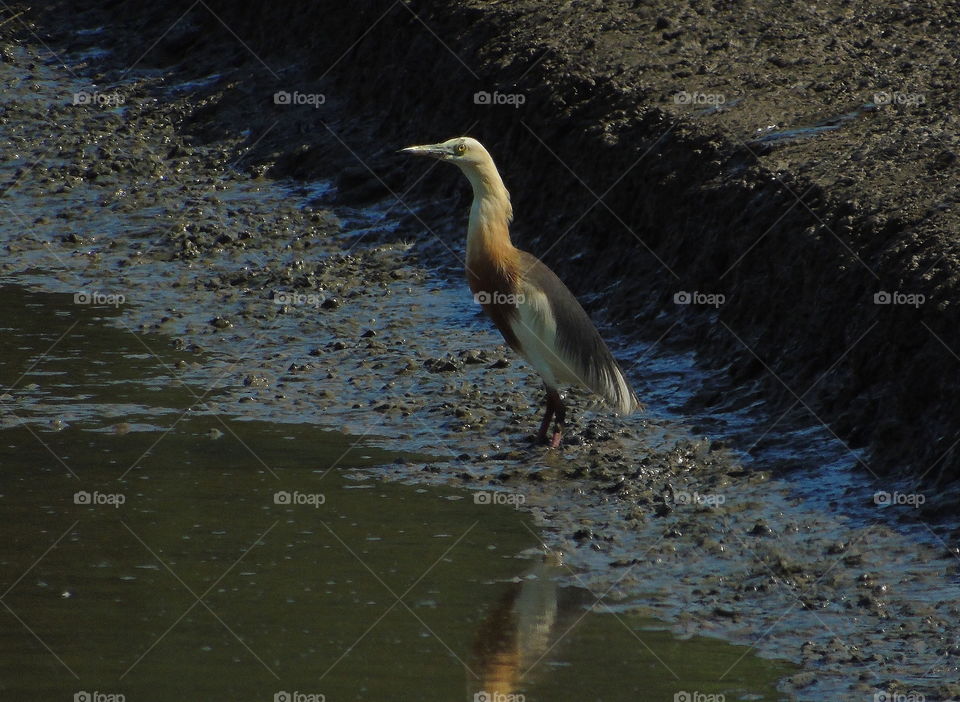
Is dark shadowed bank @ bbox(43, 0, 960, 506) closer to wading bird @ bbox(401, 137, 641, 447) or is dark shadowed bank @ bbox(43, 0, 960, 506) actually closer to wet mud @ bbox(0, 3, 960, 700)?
wet mud @ bbox(0, 3, 960, 700)

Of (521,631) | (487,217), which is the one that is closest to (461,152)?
(487,217)

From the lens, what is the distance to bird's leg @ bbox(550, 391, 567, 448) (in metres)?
9.48

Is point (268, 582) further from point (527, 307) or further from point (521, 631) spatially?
point (527, 307)

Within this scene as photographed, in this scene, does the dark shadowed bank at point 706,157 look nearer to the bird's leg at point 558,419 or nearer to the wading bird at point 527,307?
the wading bird at point 527,307

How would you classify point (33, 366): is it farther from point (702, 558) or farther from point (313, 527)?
point (702, 558)

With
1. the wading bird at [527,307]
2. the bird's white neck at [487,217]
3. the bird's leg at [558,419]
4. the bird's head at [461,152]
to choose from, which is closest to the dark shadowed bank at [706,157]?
the wading bird at [527,307]

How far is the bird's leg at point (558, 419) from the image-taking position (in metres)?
9.48

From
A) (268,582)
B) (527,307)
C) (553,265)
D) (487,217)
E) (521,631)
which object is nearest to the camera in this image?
(521,631)

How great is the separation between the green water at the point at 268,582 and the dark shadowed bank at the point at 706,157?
7.48 feet

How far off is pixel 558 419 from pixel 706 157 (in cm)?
274

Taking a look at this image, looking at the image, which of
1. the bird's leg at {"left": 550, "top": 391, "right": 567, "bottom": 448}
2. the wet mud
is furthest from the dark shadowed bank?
the bird's leg at {"left": 550, "top": 391, "right": 567, "bottom": 448}

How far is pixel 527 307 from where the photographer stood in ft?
31.3

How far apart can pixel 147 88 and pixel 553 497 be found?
987 centimetres

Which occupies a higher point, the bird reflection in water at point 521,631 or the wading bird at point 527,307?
the wading bird at point 527,307
